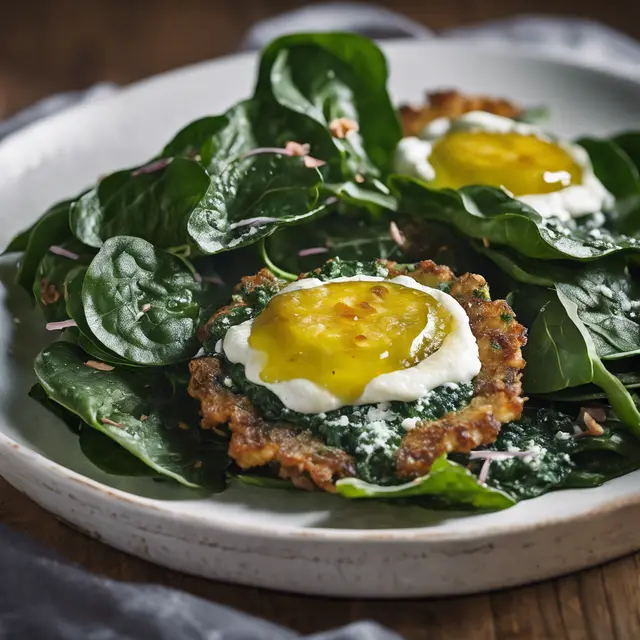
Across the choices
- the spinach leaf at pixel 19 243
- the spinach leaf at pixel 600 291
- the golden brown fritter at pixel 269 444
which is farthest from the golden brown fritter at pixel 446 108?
the golden brown fritter at pixel 269 444

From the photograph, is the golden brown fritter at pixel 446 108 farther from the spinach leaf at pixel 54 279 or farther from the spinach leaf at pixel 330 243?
the spinach leaf at pixel 54 279

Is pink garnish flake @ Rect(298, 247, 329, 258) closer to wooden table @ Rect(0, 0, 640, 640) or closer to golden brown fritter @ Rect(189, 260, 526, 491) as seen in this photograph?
golden brown fritter @ Rect(189, 260, 526, 491)

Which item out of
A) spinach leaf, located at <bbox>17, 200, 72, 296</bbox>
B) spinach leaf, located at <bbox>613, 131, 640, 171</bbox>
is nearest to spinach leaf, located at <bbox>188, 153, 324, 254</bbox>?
spinach leaf, located at <bbox>17, 200, 72, 296</bbox>

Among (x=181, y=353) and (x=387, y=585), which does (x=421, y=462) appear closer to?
(x=387, y=585)

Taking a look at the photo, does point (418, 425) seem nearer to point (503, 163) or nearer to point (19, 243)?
point (503, 163)

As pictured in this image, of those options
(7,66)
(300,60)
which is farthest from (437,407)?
(7,66)
